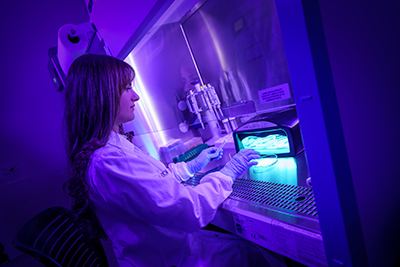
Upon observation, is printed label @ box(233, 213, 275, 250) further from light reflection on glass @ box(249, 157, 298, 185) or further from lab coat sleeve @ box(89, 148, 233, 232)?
light reflection on glass @ box(249, 157, 298, 185)

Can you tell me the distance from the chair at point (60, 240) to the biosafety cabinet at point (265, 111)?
758 millimetres

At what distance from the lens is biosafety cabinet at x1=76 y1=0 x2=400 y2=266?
329 mm

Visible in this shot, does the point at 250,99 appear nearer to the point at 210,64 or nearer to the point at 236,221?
the point at 210,64

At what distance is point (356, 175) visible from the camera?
380 mm

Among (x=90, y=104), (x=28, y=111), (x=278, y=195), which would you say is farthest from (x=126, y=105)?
(x=28, y=111)

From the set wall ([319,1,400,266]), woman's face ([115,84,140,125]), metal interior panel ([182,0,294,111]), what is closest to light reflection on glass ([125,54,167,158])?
metal interior panel ([182,0,294,111])

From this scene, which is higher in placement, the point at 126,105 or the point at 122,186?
the point at 126,105

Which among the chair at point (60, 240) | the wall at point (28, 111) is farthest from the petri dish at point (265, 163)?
the wall at point (28, 111)

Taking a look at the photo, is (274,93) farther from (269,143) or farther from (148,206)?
(148,206)

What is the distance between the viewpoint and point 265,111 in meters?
1.14

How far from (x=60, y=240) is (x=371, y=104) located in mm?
1507

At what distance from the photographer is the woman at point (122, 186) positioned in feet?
2.39

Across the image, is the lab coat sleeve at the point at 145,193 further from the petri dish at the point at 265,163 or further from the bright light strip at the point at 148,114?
the bright light strip at the point at 148,114

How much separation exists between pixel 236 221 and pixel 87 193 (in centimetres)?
58
